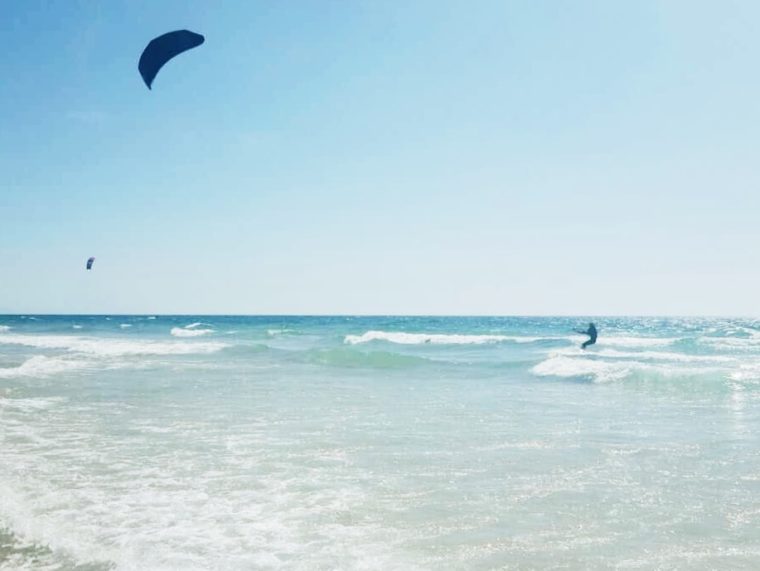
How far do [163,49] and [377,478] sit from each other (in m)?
6.05

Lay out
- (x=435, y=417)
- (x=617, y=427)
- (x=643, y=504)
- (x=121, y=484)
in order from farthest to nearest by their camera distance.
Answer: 1. (x=435, y=417)
2. (x=617, y=427)
3. (x=121, y=484)
4. (x=643, y=504)

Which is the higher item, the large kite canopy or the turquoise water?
the large kite canopy

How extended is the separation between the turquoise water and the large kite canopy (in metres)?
5.16

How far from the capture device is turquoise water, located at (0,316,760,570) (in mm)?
5328

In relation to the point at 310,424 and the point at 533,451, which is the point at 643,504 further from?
the point at 310,424

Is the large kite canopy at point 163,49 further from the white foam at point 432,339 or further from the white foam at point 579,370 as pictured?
the white foam at point 432,339

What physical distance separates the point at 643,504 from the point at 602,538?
1.35 metres

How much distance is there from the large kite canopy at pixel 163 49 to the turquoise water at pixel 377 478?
516 centimetres

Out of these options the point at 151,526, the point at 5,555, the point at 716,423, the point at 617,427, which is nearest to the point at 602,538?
the point at 151,526

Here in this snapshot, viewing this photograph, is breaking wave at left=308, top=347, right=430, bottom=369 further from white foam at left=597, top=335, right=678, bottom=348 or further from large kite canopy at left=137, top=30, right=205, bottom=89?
white foam at left=597, top=335, right=678, bottom=348

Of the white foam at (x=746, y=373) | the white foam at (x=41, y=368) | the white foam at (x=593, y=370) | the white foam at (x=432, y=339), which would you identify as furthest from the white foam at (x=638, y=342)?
the white foam at (x=41, y=368)

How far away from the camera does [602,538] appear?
18.6 feet

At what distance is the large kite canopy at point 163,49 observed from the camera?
7340 millimetres

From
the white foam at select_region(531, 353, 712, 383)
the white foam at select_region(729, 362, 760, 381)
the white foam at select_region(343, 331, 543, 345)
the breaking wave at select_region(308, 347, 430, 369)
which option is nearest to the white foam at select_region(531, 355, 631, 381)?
the white foam at select_region(531, 353, 712, 383)
